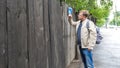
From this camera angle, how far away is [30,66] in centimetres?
399

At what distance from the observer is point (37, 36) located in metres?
4.29

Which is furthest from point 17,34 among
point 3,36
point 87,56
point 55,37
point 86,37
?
point 87,56

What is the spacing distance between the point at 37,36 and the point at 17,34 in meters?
0.78

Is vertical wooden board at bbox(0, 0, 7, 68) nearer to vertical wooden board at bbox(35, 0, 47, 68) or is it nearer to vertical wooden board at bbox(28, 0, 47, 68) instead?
vertical wooden board at bbox(28, 0, 47, 68)

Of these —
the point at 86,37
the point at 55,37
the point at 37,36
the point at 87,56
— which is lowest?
the point at 87,56

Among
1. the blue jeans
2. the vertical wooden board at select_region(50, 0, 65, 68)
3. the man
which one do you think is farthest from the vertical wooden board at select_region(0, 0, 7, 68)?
the blue jeans

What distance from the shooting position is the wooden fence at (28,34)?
10.8 ft

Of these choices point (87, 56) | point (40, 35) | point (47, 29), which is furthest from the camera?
point (87, 56)

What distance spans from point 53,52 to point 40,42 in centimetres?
98

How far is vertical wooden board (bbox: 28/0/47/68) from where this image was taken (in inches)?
158

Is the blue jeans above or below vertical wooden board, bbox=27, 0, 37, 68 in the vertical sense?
below

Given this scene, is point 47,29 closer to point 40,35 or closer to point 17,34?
point 40,35

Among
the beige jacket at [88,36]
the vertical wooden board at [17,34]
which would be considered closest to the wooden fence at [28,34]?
the vertical wooden board at [17,34]

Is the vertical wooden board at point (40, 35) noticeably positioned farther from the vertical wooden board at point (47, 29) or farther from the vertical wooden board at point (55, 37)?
the vertical wooden board at point (55, 37)
